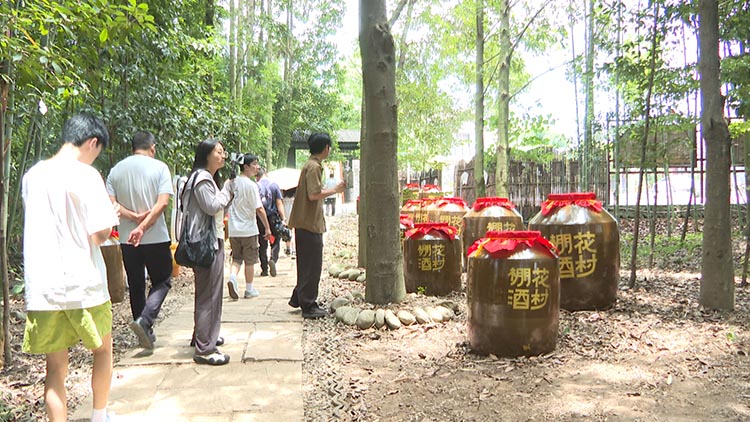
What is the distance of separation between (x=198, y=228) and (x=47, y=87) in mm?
1429

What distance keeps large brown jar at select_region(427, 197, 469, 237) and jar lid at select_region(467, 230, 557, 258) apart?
14.9 feet

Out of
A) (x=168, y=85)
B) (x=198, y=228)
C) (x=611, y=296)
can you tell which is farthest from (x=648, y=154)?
(x=168, y=85)

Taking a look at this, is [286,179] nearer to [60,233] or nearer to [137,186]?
[137,186]

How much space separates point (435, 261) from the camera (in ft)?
21.3

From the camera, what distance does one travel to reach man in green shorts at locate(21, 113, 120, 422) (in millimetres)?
2607

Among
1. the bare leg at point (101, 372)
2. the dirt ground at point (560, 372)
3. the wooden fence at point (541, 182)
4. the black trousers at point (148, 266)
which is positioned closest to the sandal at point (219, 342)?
the black trousers at point (148, 266)

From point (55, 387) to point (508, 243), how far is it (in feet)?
9.75

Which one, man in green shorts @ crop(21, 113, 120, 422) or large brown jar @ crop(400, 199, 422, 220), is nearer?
man in green shorts @ crop(21, 113, 120, 422)

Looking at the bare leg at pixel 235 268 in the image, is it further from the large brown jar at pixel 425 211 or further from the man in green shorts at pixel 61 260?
the man in green shorts at pixel 61 260

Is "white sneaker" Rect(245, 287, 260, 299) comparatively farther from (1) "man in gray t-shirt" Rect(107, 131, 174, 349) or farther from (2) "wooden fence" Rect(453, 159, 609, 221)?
(2) "wooden fence" Rect(453, 159, 609, 221)

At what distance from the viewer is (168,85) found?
7812 millimetres

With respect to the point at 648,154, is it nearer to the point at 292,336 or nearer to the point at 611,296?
the point at 611,296

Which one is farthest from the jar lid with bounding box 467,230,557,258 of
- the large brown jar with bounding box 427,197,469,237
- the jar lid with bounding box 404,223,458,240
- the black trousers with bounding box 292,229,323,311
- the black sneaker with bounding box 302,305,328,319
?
the large brown jar with bounding box 427,197,469,237

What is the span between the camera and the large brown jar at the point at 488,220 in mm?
7148
